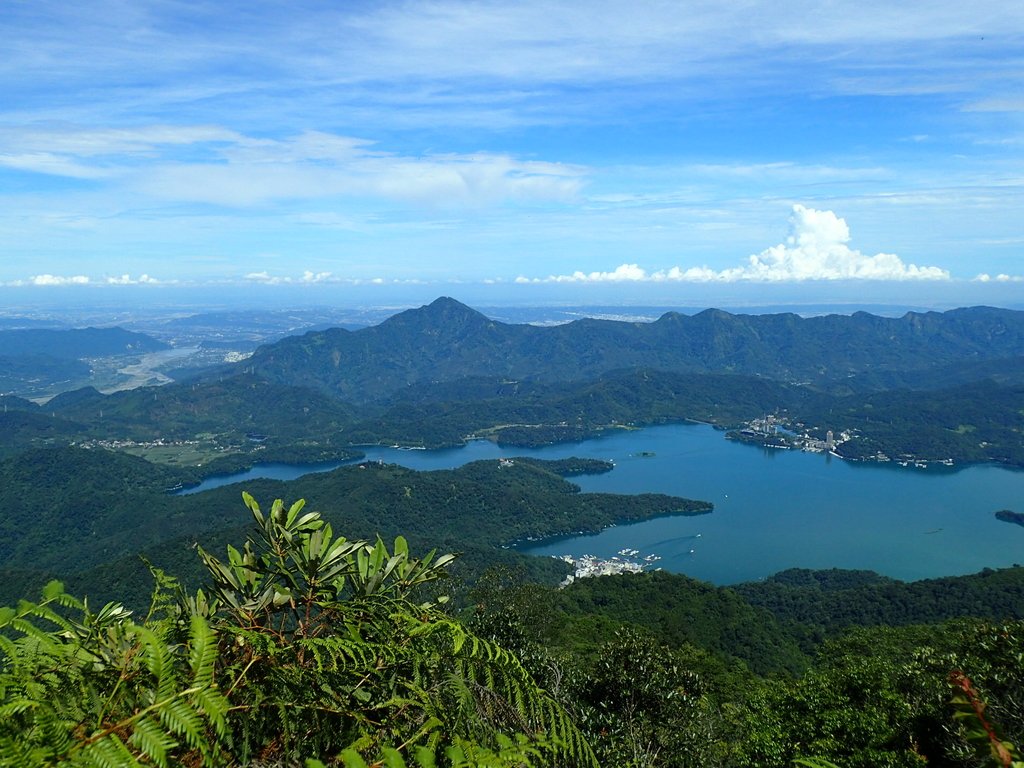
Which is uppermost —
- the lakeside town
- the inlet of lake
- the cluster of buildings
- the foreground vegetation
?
the foreground vegetation

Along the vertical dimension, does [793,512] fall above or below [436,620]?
below

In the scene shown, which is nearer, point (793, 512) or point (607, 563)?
point (607, 563)

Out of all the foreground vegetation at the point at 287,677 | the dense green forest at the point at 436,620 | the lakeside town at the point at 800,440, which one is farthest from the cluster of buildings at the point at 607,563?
the lakeside town at the point at 800,440

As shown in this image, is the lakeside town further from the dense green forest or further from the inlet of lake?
the inlet of lake

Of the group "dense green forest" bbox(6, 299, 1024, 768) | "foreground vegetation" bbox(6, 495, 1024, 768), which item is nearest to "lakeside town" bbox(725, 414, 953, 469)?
"dense green forest" bbox(6, 299, 1024, 768)

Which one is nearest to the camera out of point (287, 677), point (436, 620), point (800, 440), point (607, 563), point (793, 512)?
point (287, 677)

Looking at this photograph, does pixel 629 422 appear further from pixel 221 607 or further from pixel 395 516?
pixel 221 607

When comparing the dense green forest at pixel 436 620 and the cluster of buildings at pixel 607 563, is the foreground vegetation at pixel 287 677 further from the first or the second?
the cluster of buildings at pixel 607 563

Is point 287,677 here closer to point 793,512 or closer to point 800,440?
point 793,512

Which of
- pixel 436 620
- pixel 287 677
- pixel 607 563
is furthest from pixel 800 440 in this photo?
pixel 287 677
